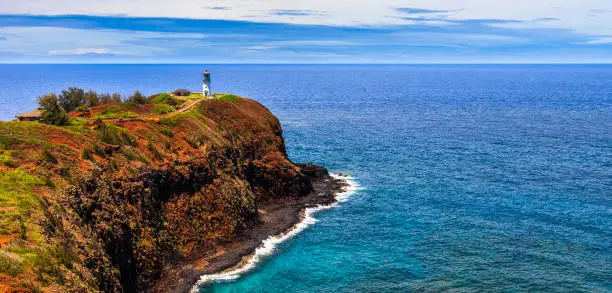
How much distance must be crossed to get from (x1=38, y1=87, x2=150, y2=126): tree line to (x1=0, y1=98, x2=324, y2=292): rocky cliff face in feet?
8.13

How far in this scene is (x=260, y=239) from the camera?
64.4 meters

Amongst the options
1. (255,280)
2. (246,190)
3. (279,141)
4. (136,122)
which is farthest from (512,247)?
(136,122)

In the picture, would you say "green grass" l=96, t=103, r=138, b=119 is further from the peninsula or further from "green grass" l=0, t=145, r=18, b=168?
"green grass" l=0, t=145, r=18, b=168

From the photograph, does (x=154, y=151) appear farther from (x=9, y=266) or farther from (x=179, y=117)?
(x=9, y=266)

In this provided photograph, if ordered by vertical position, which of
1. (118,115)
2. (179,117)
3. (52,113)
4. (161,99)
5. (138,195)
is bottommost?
(138,195)

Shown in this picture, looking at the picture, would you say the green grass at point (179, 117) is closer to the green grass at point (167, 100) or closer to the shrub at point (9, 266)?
the green grass at point (167, 100)

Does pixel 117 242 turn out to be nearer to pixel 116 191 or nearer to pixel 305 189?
pixel 116 191

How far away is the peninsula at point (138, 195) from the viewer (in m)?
38.3

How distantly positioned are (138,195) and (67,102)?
53216mm

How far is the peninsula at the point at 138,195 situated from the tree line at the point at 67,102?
0.40m

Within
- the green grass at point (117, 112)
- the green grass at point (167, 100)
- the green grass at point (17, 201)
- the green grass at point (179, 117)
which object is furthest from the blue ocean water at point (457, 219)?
the green grass at point (117, 112)

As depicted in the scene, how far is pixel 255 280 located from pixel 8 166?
29.3 metres

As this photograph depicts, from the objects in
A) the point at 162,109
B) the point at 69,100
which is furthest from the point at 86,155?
the point at 69,100

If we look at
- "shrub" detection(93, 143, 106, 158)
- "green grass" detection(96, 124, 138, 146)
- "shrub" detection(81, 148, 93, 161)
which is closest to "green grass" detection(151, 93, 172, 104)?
"green grass" detection(96, 124, 138, 146)
